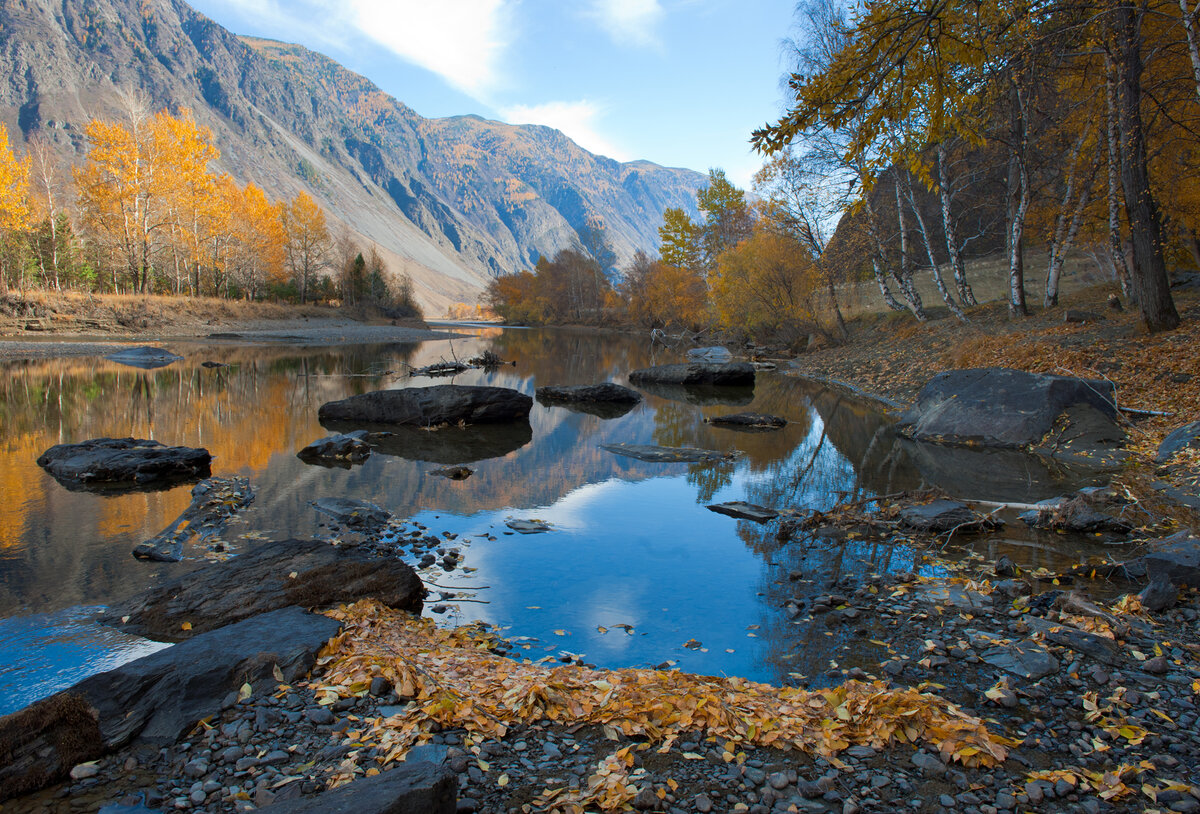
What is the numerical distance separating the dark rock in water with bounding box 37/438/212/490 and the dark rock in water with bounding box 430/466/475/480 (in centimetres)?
380

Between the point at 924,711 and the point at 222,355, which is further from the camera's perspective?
the point at 222,355

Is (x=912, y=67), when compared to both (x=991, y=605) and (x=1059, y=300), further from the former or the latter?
(x=1059, y=300)

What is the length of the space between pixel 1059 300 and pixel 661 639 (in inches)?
852

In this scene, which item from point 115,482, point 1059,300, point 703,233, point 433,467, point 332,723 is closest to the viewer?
point 332,723

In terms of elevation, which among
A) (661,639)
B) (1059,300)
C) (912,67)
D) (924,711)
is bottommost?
(661,639)

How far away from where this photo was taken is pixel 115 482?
397 inches

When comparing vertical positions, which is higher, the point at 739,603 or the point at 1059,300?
the point at 1059,300

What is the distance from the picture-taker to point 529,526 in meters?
8.75

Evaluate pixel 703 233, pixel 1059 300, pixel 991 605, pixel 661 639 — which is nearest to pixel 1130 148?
pixel 1059 300

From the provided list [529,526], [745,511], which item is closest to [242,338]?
[529,526]

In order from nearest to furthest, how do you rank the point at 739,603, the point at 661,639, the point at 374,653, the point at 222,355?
the point at 374,653, the point at 661,639, the point at 739,603, the point at 222,355

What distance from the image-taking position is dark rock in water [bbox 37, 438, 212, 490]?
10078 millimetres

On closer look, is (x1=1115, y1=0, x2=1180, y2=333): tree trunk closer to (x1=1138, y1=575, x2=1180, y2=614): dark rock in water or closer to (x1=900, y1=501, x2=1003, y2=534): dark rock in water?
(x1=900, y1=501, x2=1003, y2=534): dark rock in water

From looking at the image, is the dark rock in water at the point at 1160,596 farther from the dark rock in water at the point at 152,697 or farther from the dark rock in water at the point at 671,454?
the dark rock in water at the point at 671,454
